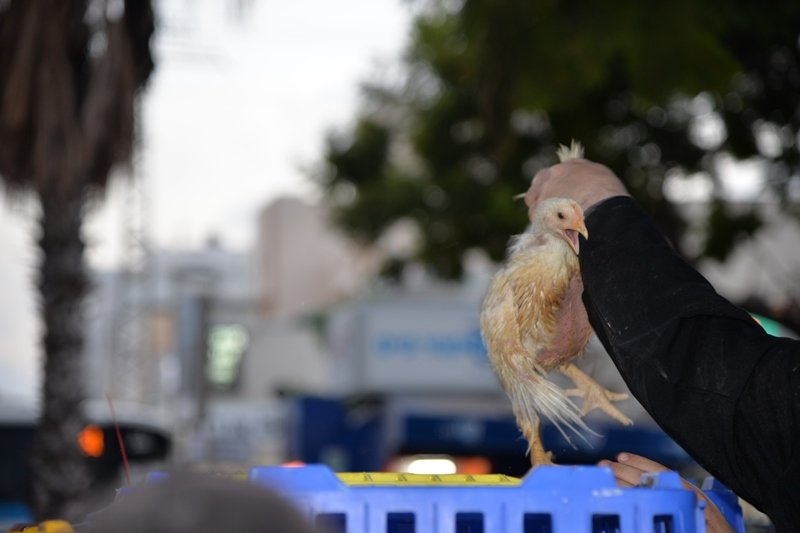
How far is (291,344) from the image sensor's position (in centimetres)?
3838

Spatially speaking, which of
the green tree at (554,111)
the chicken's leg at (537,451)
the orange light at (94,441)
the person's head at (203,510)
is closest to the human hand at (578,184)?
the chicken's leg at (537,451)

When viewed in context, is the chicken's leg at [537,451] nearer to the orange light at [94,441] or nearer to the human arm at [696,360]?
the human arm at [696,360]

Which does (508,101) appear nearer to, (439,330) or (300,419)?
(439,330)

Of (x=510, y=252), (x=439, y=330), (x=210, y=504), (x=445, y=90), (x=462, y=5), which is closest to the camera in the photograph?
(x=210, y=504)

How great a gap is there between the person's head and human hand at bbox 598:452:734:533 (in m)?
1.14

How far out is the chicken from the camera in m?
2.06

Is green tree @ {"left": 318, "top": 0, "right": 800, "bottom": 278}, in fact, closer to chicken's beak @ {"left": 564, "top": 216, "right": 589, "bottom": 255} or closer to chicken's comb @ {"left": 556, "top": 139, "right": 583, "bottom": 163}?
chicken's comb @ {"left": 556, "top": 139, "right": 583, "bottom": 163}

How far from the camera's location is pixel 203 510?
2.96 ft

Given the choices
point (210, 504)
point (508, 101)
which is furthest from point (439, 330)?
point (210, 504)

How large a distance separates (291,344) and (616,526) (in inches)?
1447

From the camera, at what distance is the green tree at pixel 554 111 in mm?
5910

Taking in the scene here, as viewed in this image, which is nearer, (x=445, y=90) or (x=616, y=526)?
Answer: (x=616, y=526)

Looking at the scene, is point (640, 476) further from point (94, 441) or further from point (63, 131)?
point (94, 441)

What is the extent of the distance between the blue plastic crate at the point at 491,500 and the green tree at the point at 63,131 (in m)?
5.23
